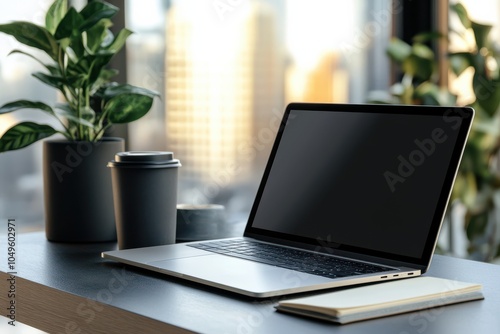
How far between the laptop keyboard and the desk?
12 centimetres

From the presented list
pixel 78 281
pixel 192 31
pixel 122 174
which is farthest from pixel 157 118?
pixel 78 281

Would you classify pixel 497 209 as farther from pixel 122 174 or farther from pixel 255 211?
pixel 122 174

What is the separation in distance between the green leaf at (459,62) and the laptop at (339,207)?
1.30 metres

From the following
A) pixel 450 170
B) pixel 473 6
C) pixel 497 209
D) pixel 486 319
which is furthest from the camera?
pixel 473 6

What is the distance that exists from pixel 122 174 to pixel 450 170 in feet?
1.71

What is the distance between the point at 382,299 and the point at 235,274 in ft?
0.72

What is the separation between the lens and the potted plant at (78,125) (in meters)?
1.37

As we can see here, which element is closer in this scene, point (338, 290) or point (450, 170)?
point (338, 290)

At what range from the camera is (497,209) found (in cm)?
255

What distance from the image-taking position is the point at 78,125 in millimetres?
1450

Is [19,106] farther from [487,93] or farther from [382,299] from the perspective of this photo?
[487,93]

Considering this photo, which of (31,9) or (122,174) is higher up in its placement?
(31,9)

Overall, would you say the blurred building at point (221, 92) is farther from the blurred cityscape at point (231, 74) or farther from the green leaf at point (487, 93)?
the green leaf at point (487, 93)

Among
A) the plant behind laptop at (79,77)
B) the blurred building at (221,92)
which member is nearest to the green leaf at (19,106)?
the plant behind laptop at (79,77)
